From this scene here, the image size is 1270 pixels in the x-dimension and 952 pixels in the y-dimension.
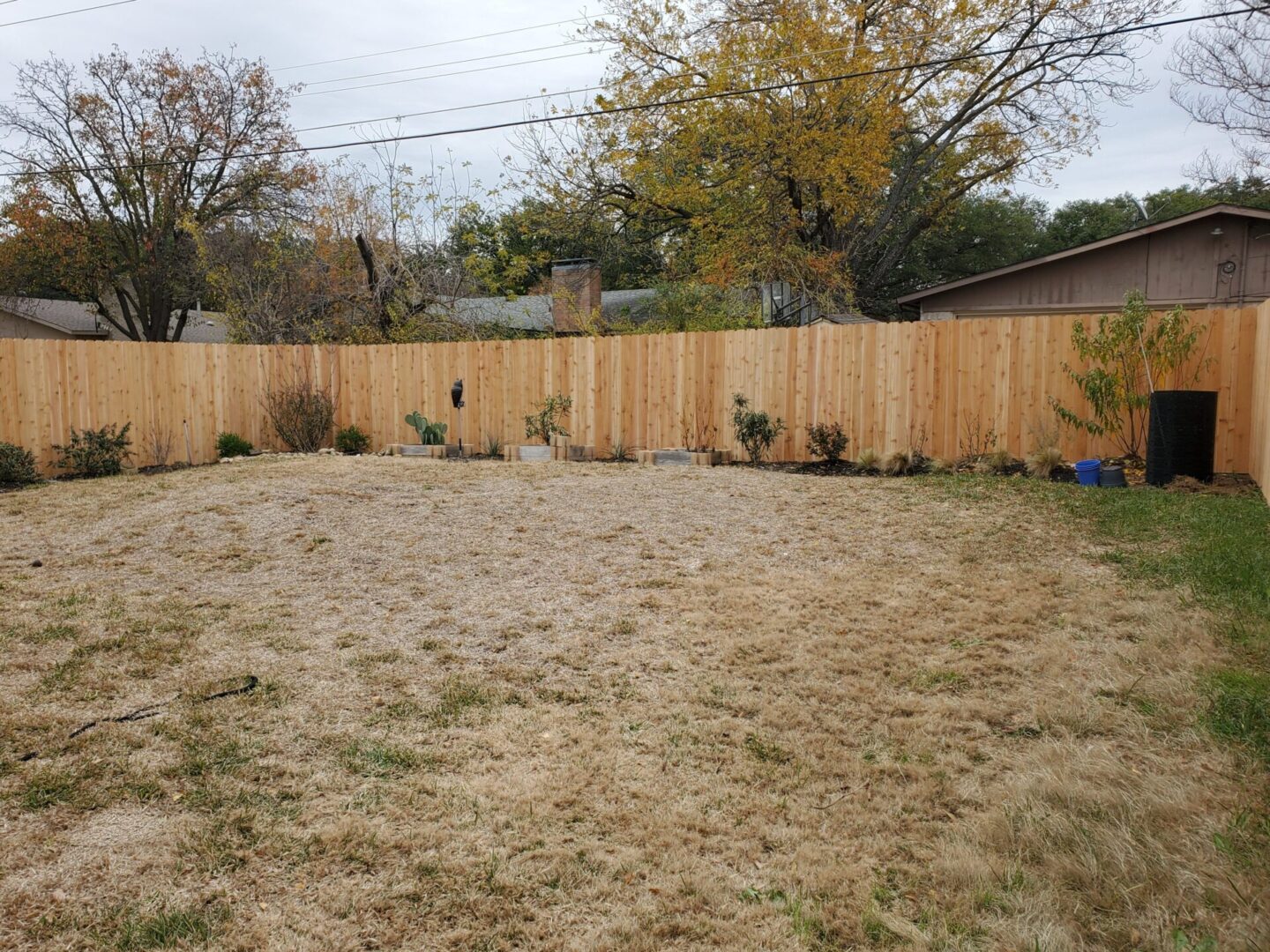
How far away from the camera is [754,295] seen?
17391mm

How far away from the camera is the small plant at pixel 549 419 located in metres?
11.4

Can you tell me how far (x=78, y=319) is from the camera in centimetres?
2536

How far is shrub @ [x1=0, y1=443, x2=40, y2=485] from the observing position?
379 inches

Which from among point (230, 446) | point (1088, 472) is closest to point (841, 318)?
point (1088, 472)

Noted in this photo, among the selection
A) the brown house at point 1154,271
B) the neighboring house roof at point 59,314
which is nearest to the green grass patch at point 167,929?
the brown house at point 1154,271

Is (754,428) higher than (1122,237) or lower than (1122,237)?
lower

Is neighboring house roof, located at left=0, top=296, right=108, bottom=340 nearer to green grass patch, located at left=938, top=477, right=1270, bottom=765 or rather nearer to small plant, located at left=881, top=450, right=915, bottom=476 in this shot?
small plant, located at left=881, top=450, right=915, bottom=476

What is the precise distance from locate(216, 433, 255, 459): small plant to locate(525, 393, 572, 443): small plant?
4.20 m

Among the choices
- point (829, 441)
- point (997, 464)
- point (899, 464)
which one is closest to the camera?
point (997, 464)

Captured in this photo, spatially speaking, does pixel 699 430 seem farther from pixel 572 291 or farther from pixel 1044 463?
pixel 572 291

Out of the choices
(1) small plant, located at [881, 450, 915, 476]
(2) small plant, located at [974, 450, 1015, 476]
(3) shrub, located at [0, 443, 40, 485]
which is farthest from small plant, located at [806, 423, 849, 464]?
(3) shrub, located at [0, 443, 40, 485]

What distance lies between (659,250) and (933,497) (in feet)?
47.8

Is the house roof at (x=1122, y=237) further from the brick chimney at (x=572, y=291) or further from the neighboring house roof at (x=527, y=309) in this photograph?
the brick chimney at (x=572, y=291)

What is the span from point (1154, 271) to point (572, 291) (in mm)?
11478
